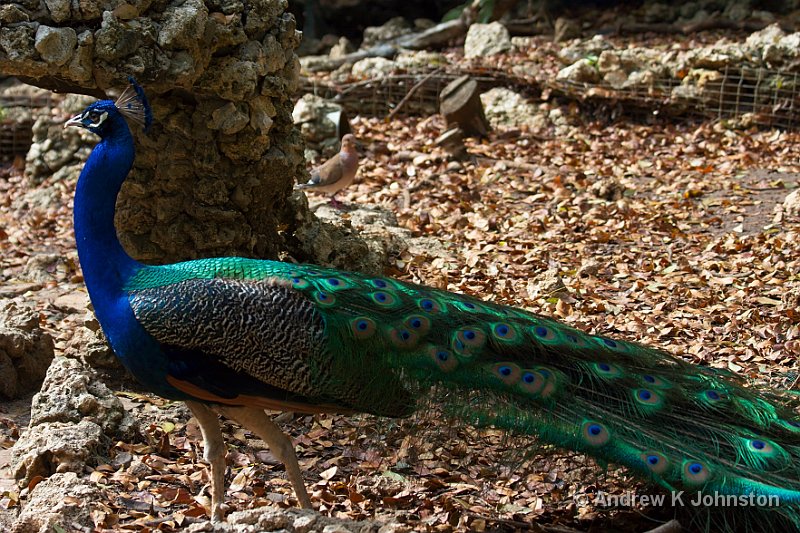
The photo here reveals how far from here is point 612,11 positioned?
17672 mm

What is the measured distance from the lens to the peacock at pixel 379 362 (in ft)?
13.1

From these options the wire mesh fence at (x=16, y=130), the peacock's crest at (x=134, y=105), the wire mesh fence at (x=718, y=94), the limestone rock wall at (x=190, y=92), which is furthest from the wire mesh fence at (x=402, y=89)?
the peacock's crest at (x=134, y=105)

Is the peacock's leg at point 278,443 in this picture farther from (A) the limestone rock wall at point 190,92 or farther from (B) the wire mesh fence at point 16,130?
(B) the wire mesh fence at point 16,130

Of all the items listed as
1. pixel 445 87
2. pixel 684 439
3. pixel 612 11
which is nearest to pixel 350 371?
pixel 684 439

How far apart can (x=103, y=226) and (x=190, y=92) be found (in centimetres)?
201

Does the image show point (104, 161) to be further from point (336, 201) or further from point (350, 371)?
point (336, 201)

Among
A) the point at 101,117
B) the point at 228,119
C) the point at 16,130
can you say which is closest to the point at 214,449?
the point at 101,117

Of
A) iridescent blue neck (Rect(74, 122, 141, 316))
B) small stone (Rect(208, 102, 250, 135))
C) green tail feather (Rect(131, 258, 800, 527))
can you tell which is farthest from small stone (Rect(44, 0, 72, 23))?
green tail feather (Rect(131, 258, 800, 527))

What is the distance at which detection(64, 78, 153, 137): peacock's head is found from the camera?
4.52 meters

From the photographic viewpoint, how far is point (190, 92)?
20.2 ft

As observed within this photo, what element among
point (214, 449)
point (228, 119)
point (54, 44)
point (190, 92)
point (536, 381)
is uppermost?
point (54, 44)

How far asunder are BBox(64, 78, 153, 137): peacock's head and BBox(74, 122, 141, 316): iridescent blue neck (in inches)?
1.5

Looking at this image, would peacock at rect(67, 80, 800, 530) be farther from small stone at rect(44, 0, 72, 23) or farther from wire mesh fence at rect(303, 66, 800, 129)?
wire mesh fence at rect(303, 66, 800, 129)

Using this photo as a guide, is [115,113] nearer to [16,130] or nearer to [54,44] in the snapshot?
[54,44]
